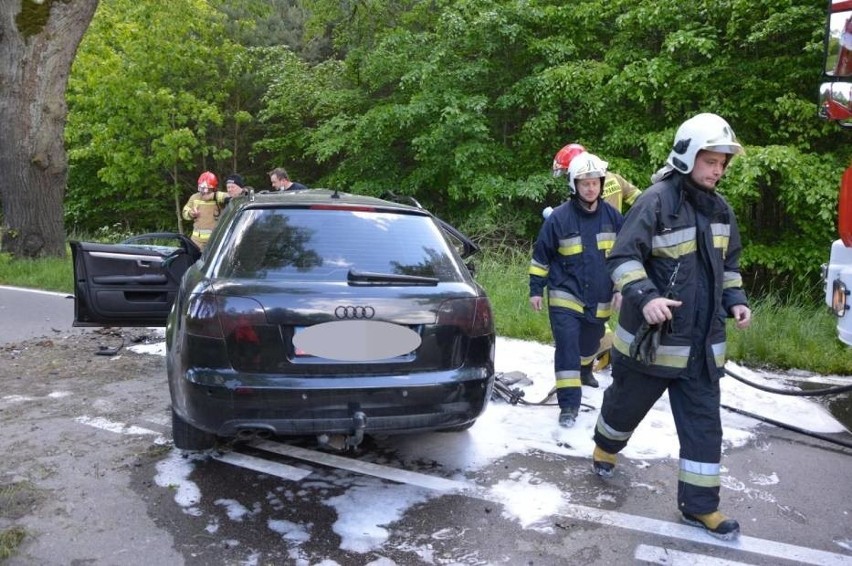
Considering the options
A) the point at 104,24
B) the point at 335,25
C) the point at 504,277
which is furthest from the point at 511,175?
the point at 104,24

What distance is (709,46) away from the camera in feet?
36.3

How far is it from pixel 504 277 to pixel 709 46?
5.04m

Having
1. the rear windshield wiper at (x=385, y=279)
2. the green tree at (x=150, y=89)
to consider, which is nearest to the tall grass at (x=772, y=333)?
the rear windshield wiper at (x=385, y=279)

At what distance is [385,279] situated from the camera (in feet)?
11.4

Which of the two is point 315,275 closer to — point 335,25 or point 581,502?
point 581,502

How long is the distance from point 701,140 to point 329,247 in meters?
1.82

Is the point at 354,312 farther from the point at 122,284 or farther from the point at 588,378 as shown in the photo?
the point at 122,284

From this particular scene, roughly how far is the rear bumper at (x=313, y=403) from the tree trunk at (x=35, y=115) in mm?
10830

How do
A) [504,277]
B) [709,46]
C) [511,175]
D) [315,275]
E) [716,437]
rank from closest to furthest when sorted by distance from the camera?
[716,437]
[315,275]
[504,277]
[709,46]
[511,175]

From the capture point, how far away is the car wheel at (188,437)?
3.82 metres

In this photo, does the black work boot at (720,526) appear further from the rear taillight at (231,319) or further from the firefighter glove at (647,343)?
the rear taillight at (231,319)

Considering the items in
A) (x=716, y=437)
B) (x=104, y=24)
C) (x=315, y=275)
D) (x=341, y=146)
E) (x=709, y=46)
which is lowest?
(x=716, y=437)

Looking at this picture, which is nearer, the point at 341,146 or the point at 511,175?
the point at 511,175

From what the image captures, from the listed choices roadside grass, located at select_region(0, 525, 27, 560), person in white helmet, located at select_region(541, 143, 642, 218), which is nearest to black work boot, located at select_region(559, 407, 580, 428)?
person in white helmet, located at select_region(541, 143, 642, 218)
